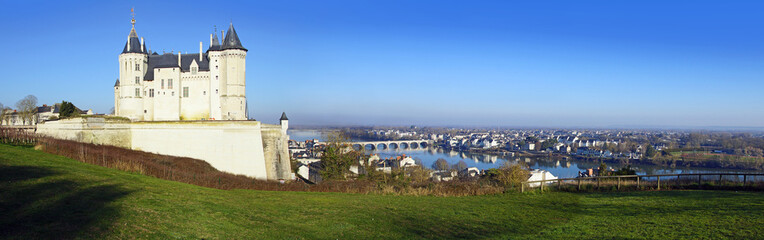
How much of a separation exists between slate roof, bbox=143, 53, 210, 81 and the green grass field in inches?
958

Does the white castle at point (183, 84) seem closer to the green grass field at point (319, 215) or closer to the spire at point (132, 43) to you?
the spire at point (132, 43)

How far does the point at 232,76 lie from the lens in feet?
113

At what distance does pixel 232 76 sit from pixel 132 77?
27.3ft

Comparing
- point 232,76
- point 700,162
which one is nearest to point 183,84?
point 232,76

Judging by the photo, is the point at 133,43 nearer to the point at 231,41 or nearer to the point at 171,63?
the point at 171,63

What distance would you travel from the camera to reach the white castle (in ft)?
114

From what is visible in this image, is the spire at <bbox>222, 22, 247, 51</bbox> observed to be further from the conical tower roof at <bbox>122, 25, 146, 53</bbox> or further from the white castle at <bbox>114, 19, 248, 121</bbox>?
the conical tower roof at <bbox>122, 25, 146, 53</bbox>

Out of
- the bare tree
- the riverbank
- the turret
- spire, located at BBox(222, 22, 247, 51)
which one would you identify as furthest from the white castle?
the riverbank

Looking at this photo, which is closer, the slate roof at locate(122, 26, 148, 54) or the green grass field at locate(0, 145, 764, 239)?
the green grass field at locate(0, 145, 764, 239)

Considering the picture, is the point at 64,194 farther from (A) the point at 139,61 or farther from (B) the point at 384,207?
(A) the point at 139,61

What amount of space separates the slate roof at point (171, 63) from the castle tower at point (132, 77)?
2.13 feet

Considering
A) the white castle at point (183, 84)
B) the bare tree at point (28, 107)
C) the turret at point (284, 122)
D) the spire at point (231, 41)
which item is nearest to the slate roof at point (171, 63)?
the white castle at point (183, 84)

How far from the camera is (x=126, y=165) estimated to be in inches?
657

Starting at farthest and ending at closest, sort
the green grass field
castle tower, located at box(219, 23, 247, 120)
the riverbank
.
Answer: the riverbank < castle tower, located at box(219, 23, 247, 120) < the green grass field
